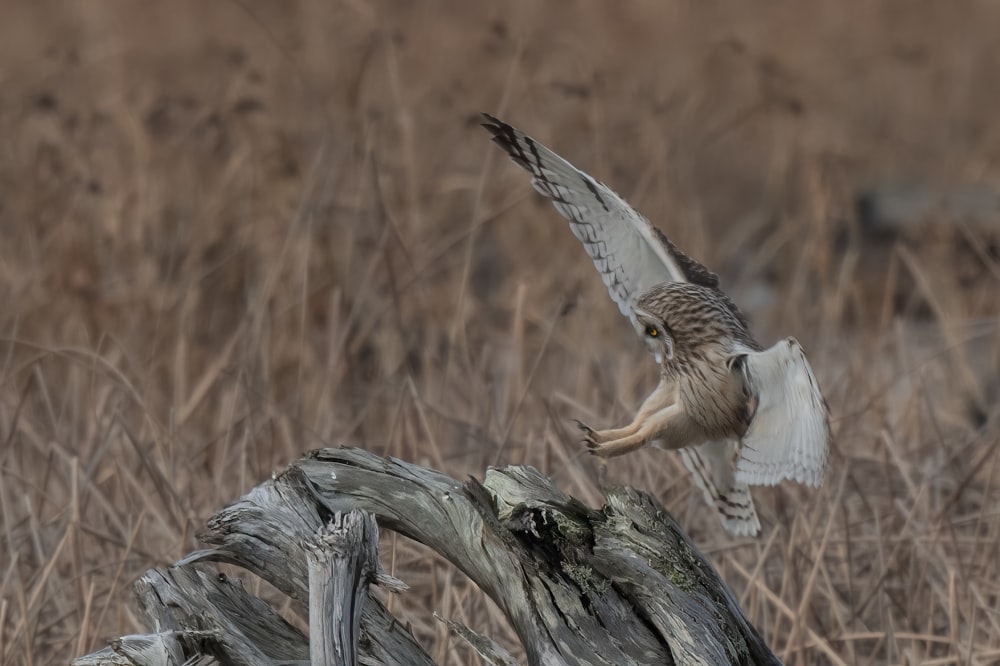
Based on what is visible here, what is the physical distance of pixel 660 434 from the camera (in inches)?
121

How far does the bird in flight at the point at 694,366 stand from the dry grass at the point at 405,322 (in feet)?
2.20

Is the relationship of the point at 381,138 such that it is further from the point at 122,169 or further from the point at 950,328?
the point at 950,328

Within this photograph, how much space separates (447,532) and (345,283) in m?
3.84

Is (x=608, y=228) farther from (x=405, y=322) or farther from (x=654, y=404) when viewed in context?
(x=405, y=322)

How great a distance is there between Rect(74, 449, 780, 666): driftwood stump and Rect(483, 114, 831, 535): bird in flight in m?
0.32

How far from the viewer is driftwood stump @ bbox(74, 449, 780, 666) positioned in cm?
243

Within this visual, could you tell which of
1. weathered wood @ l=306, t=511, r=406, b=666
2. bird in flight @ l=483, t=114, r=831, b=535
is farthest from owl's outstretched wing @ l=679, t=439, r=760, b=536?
weathered wood @ l=306, t=511, r=406, b=666

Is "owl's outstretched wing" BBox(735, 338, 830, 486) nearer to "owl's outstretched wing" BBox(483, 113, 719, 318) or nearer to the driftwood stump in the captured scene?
the driftwood stump

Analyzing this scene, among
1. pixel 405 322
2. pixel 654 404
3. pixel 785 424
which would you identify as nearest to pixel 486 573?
pixel 785 424

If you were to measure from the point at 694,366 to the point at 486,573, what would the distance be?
906 millimetres

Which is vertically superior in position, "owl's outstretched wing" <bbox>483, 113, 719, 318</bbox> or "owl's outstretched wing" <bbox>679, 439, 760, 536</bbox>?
"owl's outstretched wing" <bbox>483, 113, 719, 318</bbox>

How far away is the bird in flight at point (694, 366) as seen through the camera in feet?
9.01

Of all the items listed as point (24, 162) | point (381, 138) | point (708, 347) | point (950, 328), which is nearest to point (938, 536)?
point (708, 347)

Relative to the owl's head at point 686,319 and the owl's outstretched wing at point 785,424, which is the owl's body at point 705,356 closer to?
the owl's head at point 686,319
